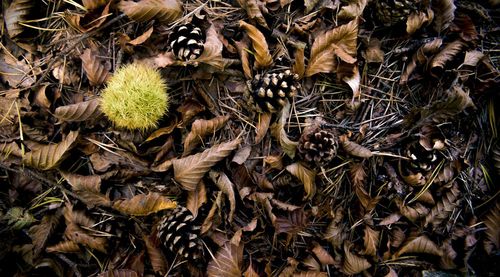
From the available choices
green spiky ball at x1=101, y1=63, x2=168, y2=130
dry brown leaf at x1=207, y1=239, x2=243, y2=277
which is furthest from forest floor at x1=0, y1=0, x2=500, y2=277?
green spiky ball at x1=101, y1=63, x2=168, y2=130

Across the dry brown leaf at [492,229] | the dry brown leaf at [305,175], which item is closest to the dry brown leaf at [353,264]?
the dry brown leaf at [305,175]

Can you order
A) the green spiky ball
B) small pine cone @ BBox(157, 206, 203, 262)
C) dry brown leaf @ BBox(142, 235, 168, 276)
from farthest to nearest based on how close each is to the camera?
1. dry brown leaf @ BBox(142, 235, 168, 276)
2. small pine cone @ BBox(157, 206, 203, 262)
3. the green spiky ball

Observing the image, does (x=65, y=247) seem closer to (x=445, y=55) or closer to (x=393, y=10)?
(x=393, y=10)

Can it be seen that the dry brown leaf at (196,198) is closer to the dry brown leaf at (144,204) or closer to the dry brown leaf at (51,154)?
the dry brown leaf at (144,204)

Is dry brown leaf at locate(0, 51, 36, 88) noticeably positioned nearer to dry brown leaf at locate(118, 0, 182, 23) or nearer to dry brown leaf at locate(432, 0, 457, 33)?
dry brown leaf at locate(118, 0, 182, 23)

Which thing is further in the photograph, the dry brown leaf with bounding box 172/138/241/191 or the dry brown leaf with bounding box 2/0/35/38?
the dry brown leaf with bounding box 2/0/35/38

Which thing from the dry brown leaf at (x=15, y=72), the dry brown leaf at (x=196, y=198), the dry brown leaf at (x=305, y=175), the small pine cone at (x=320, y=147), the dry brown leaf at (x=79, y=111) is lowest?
the dry brown leaf at (x=196, y=198)

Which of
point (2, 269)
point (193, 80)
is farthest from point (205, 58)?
point (2, 269)
